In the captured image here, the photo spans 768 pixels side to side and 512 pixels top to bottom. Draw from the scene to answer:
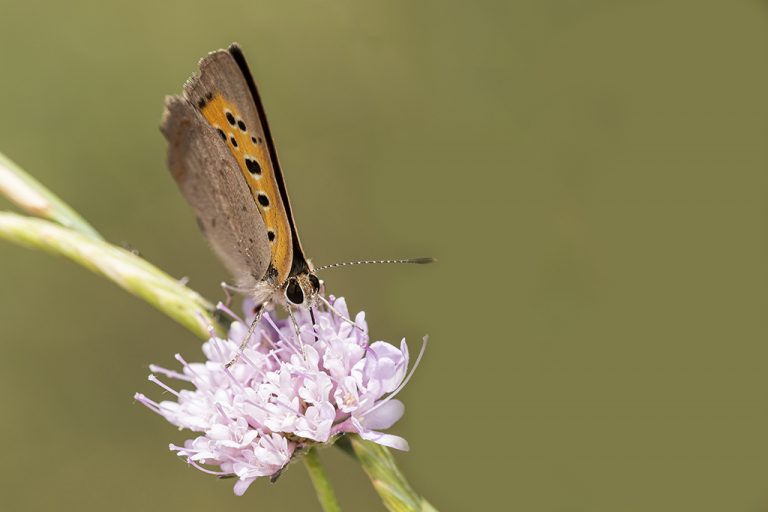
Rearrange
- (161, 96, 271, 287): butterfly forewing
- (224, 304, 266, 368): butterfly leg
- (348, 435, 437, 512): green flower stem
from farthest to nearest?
(161, 96, 271, 287): butterfly forewing → (224, 304, 266, 368): butterfly leg → (348, 435, 437, 512): green flower stem

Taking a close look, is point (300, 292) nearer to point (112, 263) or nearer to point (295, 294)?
point (295, 294)

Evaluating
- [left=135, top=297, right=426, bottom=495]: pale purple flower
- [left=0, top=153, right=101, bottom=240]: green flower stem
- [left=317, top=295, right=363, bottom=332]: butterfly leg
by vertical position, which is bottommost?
[left=135, top=297, right=426, bottom=495]: pale purple flower

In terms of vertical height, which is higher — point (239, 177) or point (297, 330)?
point (239, 177)

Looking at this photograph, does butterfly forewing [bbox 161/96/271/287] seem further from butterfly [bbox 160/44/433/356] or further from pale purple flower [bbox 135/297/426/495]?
pale purple flower [bbox 135/297/426/495]

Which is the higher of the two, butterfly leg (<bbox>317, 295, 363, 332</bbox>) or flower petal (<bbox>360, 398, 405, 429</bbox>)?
butterfly leg (<bbox>317, 295, 363, 332</bbox>)

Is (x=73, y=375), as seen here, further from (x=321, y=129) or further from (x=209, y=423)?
(x=209, y=423)

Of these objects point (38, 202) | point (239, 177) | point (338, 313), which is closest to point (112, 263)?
point (38, 202)

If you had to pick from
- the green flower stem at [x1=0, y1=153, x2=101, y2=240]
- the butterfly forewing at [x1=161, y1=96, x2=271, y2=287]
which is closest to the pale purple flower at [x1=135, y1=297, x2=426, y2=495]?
the butterfly forewing at [x1=161, y1=96, x2=271, y2=287]
